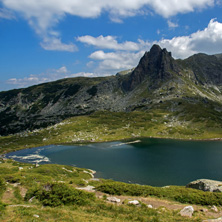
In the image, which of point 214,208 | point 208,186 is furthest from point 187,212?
point 208,186

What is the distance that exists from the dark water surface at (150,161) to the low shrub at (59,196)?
1731 inches

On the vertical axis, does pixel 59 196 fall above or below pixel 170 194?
above

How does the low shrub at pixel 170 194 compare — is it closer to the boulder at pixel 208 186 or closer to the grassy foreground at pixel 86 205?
the grassy foreground at pixel 86 205

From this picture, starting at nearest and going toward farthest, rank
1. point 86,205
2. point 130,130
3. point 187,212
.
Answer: point 187,212, point 86,205, point 130,130

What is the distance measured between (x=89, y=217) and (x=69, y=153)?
327ft

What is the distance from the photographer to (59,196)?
2423 centimetres

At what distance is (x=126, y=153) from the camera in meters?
109

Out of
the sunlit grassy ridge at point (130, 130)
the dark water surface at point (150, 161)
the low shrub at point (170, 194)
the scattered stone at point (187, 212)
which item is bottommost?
the dark water surface at point (150, 161)

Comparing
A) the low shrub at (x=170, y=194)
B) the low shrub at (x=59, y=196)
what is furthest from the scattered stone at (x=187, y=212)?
the low shrub at (x=59, y=196)

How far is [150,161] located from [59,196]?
239 feet

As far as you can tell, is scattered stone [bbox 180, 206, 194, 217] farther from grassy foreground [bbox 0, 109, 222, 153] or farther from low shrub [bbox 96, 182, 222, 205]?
grassy foreground [bbox 0, 109, 222, 153]

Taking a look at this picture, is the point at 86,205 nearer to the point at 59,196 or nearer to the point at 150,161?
the point at 59,196

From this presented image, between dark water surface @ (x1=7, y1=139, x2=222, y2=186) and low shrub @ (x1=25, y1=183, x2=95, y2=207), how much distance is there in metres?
44.0

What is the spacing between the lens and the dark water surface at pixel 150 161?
6926cm
